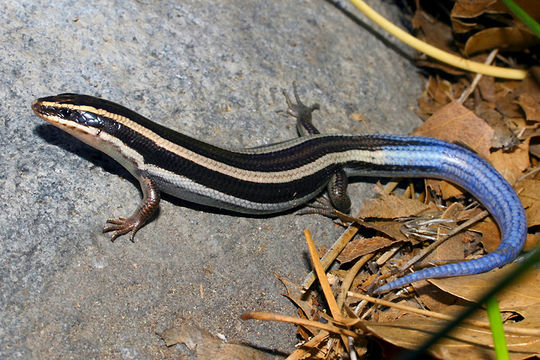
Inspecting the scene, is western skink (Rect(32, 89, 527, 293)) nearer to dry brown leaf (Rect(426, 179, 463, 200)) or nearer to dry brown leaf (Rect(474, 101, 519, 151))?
dry brown leaf (Rect(426, 179, 463, 200))

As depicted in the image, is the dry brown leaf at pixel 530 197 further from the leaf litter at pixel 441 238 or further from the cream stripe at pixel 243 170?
the cream stripe at pixel 243 170

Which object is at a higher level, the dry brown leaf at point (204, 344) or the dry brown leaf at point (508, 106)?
the dry brown leaf at point (508, 106)

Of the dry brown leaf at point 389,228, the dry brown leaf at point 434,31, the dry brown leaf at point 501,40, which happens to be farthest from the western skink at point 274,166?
the dry brown leaf at point 434,31

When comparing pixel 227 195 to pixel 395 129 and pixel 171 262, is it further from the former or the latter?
pixel 395 129

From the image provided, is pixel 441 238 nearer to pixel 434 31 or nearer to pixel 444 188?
pixel 444 188

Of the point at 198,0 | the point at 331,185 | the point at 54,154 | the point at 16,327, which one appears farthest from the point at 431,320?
the point at 198,0

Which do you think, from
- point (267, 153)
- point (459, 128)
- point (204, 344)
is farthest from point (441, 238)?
point (204, 344)
